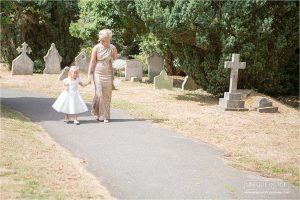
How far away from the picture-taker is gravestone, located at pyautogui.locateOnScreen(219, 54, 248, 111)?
13.5m

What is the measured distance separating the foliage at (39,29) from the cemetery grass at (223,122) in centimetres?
477

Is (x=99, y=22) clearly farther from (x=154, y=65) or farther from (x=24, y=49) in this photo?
(x=24, y=49)

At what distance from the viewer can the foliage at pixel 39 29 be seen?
21.9 m

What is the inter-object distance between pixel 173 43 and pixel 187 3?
2156mm

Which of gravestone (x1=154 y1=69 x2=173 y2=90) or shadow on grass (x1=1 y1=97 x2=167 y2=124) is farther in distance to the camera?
gravestone (x1=154 y1=69 x2=173 y2=90)

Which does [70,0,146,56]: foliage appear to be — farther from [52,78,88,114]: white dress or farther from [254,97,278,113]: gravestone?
[52,78,88,114]: white dress

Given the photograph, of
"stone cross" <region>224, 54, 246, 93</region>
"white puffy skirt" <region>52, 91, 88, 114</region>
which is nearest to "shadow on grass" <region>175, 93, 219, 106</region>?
"stone cross" <region>224, 54, 246, 93</region>

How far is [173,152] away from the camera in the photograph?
832 cm

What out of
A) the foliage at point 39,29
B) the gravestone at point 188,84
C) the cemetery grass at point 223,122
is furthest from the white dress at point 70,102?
the foliage at point 39,29

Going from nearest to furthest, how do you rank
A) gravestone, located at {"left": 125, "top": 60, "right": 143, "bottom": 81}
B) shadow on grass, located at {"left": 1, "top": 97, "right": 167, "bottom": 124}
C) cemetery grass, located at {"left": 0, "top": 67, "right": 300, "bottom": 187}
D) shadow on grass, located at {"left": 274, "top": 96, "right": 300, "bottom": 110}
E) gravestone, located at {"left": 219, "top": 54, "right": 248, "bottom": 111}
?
cemetery grass, located at {"left": 0, "top": 67, "right": 300, "bottom": 187}, shadow on grass, located at {"left": 1, "top": 97, "right": 167, "bottom": 124}, gravestone, located at {"left": 219, "top": 54, "right": 248, "bottom": 111}, shadow on grass, located at {"left": 274, "top": 96, "right": 300, "bottom": 110}, gravestone, located at {"left": 125, "top": 60, "right": 143, "bottom": 81}

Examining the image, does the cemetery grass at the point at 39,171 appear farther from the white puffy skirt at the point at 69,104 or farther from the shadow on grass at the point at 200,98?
the shadow on grass at the point at 200,98

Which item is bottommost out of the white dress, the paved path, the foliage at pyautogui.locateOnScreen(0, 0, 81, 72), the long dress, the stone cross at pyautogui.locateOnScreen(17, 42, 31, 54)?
the paved path

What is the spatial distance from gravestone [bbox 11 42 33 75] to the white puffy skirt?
11.0 m

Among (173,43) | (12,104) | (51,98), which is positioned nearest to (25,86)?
(51,98)
